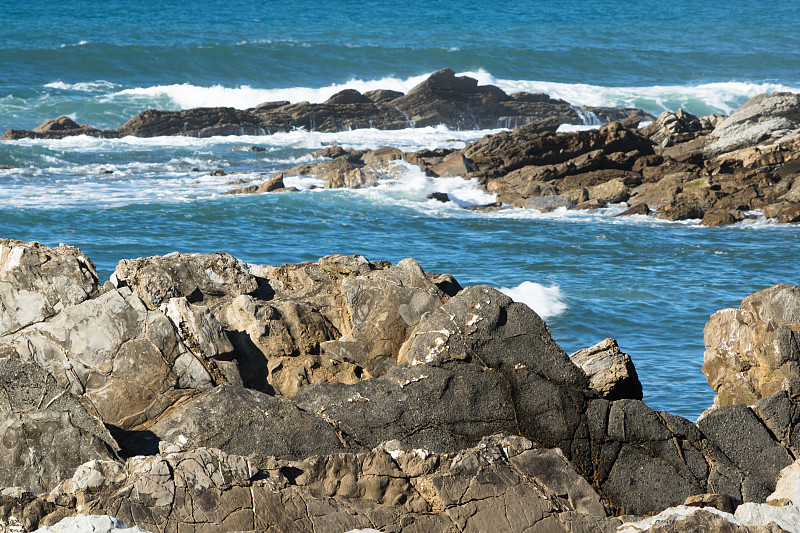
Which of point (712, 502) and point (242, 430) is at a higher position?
point (242, 430)

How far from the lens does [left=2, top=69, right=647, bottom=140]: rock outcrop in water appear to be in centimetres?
3950

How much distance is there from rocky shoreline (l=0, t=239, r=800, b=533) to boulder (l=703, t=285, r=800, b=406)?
0.06 feet

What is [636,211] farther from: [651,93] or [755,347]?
[651,93]

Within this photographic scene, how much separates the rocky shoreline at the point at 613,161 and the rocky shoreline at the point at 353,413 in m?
17.8

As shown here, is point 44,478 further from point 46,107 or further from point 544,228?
point 46,107

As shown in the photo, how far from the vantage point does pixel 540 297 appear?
16.4 m

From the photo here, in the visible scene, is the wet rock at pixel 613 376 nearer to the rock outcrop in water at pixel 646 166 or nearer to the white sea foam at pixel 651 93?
the rock outcrop in water at pixel 646 166

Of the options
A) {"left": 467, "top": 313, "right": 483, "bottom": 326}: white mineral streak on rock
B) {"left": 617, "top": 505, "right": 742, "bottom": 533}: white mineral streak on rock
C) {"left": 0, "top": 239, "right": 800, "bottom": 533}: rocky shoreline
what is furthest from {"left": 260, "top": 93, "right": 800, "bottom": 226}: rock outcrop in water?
{"left": 617, "top": 505, "right": 742, "bottom": 533}: white mineral streak on rock

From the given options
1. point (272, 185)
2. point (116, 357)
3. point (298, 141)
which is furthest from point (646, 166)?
point (116, 357)

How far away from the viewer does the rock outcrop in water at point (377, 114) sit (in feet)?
130

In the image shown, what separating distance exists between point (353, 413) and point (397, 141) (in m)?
34.2

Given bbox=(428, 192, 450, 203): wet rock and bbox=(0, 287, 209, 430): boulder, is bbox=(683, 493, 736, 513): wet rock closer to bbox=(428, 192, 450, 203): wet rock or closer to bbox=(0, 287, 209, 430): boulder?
bbox=(0, 287, 209, 430): boulder

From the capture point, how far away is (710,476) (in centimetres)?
623

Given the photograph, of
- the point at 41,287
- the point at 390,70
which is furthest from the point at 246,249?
the point at 390,70
